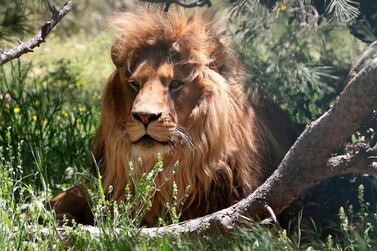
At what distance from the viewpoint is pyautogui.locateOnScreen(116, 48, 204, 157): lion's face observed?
4941 mm

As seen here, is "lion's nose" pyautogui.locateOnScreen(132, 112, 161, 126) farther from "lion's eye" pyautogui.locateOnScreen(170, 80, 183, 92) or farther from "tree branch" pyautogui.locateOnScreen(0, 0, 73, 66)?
"tree branch" pyautogui.locateOnScreen(0, 0, 73, 66)

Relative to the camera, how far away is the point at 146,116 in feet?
16.0

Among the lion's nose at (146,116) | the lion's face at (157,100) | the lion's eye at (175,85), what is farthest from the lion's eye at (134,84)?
the lion's nose at (146,116)

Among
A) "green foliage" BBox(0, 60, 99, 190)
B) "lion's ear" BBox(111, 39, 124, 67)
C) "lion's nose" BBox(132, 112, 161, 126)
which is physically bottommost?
"green foliage" BBox(0, 60, 99, 190)

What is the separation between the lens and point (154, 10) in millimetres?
5516

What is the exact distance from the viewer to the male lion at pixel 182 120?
5066mm

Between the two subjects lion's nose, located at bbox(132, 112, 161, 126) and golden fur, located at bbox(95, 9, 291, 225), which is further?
golden fur, located at bbox(95, 9, 291, 225)

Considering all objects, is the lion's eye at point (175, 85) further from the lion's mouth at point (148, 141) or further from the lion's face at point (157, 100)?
the lion's mouth at point (148, 141)

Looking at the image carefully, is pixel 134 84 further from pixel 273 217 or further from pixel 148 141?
pixel 273 217

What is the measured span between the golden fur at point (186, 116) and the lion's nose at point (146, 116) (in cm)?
5

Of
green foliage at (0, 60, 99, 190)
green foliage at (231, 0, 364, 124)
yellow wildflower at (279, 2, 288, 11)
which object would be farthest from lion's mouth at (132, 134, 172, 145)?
green foliage at (0, 60, 99, 190)

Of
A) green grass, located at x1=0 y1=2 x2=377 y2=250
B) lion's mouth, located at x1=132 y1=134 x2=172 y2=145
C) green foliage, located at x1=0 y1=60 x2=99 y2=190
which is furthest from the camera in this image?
green foliage, located at x1=0 y1=60 x2=99 y2=190

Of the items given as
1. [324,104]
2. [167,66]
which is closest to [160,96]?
[167,66]

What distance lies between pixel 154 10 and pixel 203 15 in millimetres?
262
